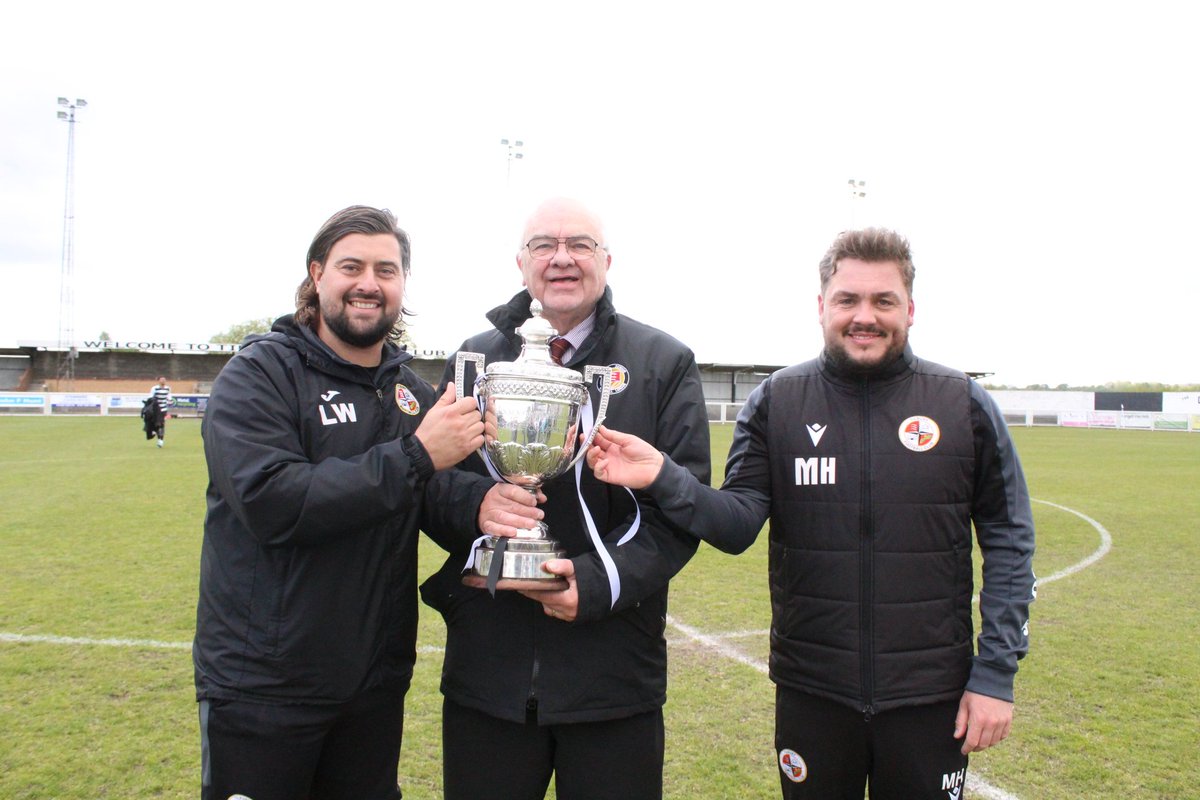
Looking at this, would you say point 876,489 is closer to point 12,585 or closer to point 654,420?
point 654,420

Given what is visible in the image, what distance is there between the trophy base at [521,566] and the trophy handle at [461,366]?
16.0 inches

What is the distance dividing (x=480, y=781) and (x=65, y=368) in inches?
2156

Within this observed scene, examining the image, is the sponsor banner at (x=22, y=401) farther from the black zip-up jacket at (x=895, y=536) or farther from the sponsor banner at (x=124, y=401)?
the black zip-up jacket at (x=895, y=536)

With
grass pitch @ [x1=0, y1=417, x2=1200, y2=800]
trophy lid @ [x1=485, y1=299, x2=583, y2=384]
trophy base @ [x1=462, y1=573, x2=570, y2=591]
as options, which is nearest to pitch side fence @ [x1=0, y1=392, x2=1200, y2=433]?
grass pitch @ [x1=0, y1=417, x2=1200, y2=800]

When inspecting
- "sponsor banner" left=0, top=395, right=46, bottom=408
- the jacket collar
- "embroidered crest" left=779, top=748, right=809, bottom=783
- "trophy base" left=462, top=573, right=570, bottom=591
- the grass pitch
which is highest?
the jacket collar

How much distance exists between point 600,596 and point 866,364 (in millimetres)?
978

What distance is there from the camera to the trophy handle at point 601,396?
2.15 metres

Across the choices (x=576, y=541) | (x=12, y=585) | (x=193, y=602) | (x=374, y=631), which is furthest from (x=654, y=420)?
(x=12, y=585)

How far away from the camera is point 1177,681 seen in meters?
4.70

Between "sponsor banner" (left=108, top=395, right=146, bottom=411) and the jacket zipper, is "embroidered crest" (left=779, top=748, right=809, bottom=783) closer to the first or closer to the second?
the jacket zipper

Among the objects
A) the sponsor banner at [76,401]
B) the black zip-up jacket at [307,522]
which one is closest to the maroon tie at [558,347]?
the black zip-up jacket at [307,522]

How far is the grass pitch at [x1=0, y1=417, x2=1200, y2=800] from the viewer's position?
3529mm

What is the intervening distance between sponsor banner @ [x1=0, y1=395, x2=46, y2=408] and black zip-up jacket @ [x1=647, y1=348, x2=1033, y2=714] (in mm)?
37790

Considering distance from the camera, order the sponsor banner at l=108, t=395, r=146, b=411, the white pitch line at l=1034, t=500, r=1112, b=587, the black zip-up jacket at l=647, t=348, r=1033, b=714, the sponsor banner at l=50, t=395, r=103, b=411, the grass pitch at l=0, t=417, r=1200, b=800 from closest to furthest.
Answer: the black zip-up jacket at l=647, t=348, r=1033, b=714 < the grass pitch at l=0, t=417, r=1200, b=800 < the white pitch line at l=1034, t=500, r=1112, b=587 < the sponsor banner at l=50, t=395, r=103, b=411 < the sponsor banner at l=108, t=395, r=146, b=411
